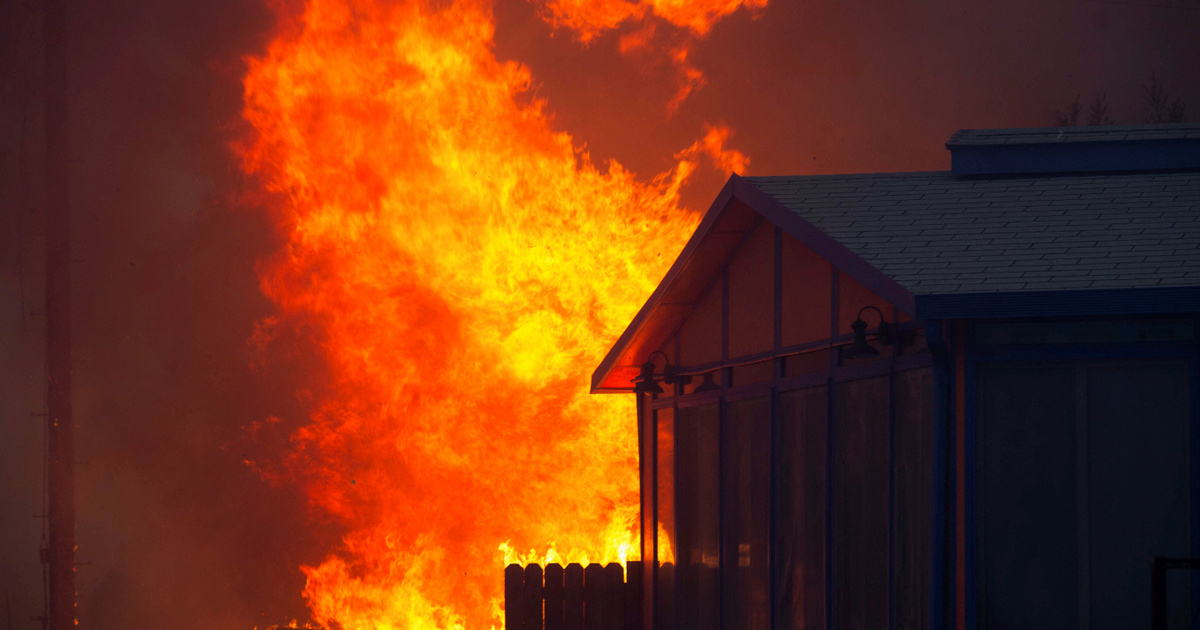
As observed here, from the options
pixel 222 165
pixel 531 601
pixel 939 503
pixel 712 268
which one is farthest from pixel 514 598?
pixel 222 165

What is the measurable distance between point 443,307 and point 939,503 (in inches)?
770

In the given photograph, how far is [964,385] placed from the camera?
22.3 ft

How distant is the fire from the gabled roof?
46.1ft

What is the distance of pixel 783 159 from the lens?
26484 millimetres

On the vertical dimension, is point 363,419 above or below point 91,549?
above

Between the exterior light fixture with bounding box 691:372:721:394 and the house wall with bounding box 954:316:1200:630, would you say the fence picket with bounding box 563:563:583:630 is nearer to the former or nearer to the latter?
the exterior light fixture with bounding box 691:372:721:394

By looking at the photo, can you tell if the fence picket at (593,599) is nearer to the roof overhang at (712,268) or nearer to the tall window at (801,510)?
the roof overhang at (712,268)

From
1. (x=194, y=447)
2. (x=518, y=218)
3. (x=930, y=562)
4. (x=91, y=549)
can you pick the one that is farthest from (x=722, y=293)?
(x=91, y=549)

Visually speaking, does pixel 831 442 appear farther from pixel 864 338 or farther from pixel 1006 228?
pixel 1006 228

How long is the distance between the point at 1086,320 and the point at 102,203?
25.1 metres

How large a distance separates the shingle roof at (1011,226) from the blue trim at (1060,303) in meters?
0.06

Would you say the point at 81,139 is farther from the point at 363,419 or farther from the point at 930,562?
the point at 930,562

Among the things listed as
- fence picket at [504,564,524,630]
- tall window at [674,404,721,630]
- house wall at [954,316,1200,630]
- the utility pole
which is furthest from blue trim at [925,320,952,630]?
the utility pole

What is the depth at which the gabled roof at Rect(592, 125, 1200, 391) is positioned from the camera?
6539 mm
